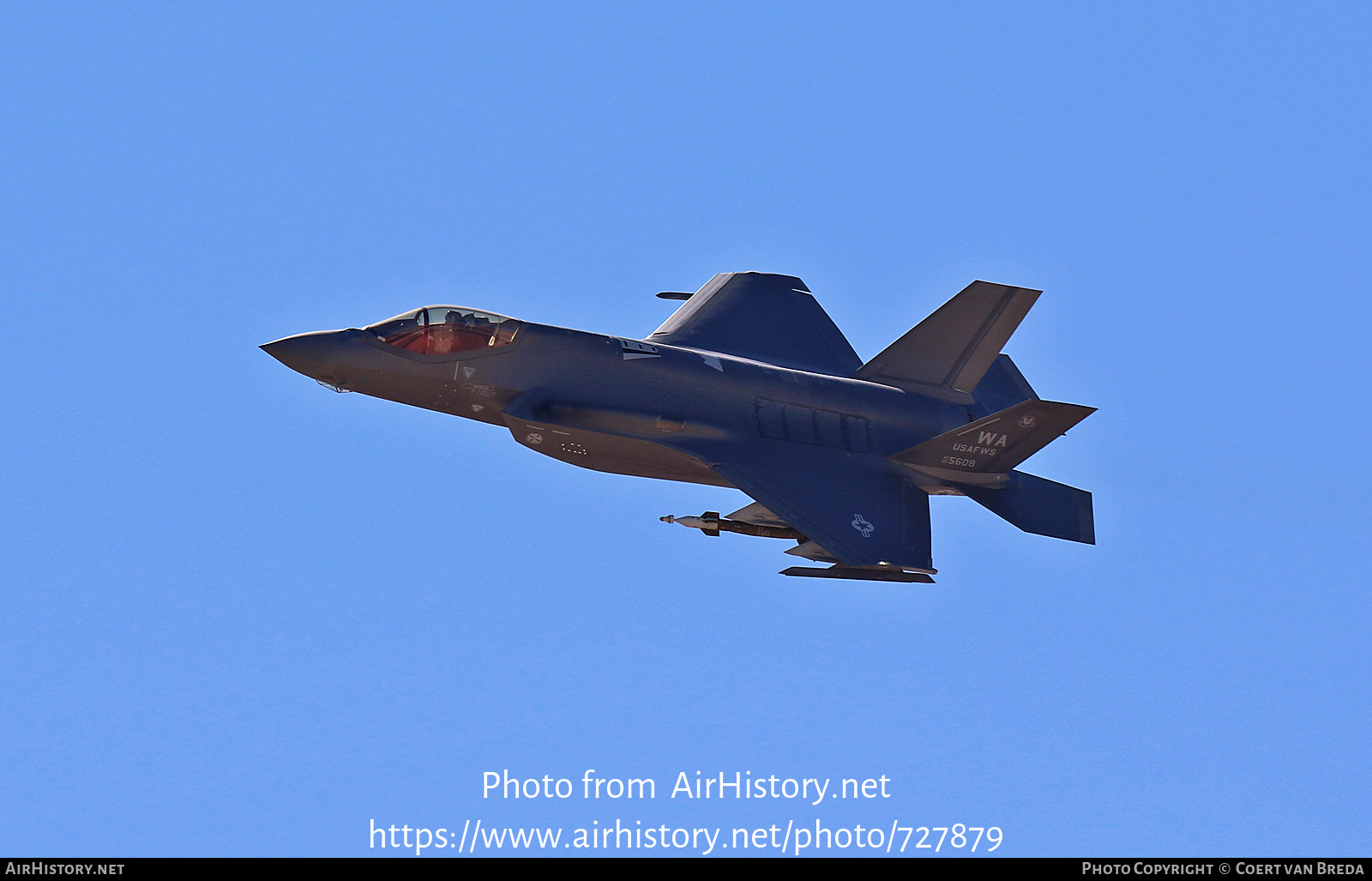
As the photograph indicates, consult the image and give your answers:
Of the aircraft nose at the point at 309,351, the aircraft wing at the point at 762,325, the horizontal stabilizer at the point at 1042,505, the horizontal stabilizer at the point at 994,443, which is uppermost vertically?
the aircraft wing at the point at 762,325

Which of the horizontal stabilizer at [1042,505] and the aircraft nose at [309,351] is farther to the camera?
the horizontal stabilizer at [1042,505]

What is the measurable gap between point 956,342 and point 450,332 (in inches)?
369

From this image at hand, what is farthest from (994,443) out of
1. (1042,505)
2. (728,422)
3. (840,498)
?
(728,422)

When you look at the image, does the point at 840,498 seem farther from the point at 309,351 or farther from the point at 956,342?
the point at 309,351

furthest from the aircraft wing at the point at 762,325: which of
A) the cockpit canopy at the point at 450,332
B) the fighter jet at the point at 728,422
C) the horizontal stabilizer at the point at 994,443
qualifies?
the cockpit canopy at the point at 450,332

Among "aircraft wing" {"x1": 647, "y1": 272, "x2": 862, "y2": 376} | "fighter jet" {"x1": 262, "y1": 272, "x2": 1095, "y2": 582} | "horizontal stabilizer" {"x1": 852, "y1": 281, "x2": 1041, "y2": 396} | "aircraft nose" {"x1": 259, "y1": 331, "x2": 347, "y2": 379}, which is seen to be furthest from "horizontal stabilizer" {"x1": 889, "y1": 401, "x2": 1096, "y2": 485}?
"aircraft nose" {"x1": 259, "y1": 331, "x2": 347, "y2": 379}

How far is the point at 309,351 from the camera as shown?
1106 inches

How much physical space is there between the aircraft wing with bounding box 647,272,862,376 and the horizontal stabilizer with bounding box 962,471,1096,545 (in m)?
4.30

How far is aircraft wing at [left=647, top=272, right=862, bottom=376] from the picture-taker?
31438 millimetres

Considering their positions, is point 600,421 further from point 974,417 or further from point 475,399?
point 974,417

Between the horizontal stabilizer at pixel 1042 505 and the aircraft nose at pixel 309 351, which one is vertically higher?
the aircraft nose at pixel 309 351

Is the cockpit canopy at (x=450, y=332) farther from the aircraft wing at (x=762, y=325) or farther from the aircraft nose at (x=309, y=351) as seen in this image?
the aircraft wing at (x=762, y=325)

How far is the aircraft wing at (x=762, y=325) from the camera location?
31.4 metres

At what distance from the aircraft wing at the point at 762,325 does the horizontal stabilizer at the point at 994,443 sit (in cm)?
352
